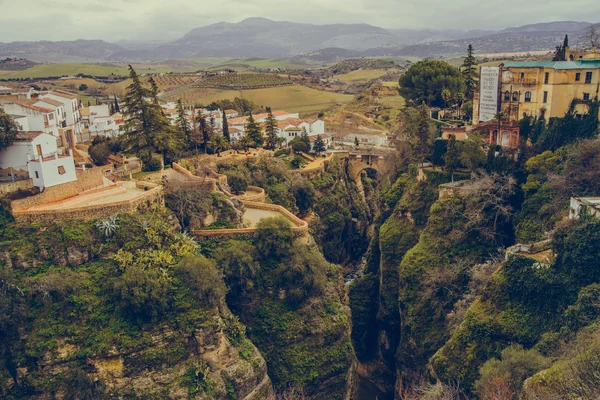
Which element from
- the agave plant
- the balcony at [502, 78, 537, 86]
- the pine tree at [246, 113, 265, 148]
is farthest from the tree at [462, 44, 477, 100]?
the agave plant

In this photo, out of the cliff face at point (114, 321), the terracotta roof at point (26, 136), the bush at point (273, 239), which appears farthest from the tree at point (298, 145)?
the cliff face at point (114, 321)

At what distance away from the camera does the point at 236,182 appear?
41.0 metres

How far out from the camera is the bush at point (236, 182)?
40.8 metres

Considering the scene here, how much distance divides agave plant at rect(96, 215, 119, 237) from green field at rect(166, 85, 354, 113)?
68.6 m

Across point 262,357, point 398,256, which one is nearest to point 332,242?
point 398,256

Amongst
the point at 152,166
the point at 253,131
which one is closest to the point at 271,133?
the point at 253,131

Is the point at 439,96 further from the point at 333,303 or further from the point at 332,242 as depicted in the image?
the point at 333,303

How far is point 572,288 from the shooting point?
23000 millimetres

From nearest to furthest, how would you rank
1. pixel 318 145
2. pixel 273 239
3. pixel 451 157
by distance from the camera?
pixel 273 239 → pixel 451 157 → pixel 318 145

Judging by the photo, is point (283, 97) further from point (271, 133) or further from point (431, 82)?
point (431, 82)

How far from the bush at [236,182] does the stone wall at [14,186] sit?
1492 centimetres

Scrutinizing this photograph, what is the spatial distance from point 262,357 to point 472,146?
18996 mm

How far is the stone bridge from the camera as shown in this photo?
189 ft

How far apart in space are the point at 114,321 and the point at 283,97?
269ft
